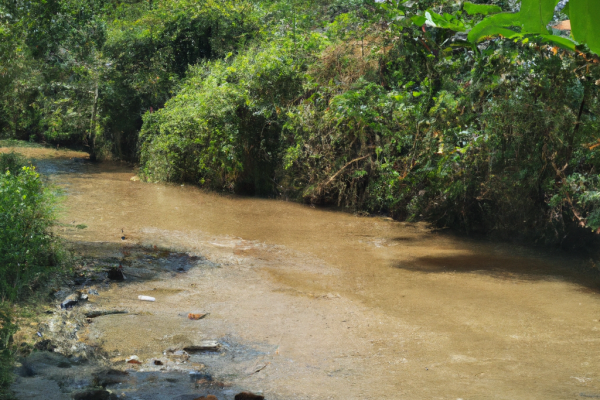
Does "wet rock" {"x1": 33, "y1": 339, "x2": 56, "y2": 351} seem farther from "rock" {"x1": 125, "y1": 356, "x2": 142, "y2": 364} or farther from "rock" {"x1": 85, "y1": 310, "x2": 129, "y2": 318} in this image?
"rock" {"x1": 85, "y1": 310, "x2": 129, "y2": 318}

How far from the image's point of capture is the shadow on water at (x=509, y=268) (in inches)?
288

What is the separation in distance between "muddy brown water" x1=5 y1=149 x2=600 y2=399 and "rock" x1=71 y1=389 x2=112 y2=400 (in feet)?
3.10

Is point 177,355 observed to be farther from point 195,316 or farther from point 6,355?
point 6,355

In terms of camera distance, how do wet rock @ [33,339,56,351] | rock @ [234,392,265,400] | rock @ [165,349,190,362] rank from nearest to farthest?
1. rock @ [234,392,265,400]
2. wet rock @ [33,339,56,351]
3. rock @ [165,349,190,362]

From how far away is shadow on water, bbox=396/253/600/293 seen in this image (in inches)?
288

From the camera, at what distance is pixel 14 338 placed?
3852mm

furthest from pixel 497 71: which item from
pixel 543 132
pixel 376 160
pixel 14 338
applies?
pixel 14 338

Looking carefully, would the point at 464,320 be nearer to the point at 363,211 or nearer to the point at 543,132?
the point at 543,132

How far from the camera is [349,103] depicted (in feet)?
35.4

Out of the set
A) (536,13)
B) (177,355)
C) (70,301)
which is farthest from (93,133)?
(536,13)

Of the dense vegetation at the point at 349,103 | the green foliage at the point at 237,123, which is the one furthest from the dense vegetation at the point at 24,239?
the green foliage at the point at 237,123

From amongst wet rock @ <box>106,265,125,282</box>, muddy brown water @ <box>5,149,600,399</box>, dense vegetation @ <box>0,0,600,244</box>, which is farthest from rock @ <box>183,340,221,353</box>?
dense vegetation @ <box>0,0,600,244</box>

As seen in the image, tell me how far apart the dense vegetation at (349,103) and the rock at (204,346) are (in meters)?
3.38

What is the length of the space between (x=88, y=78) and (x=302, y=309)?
14.7 m
